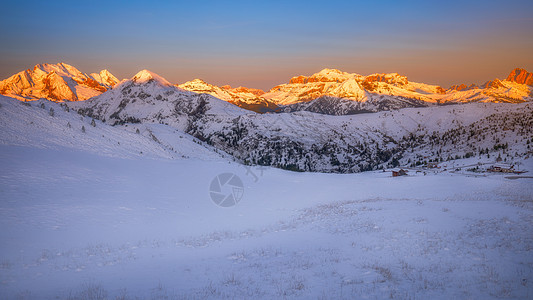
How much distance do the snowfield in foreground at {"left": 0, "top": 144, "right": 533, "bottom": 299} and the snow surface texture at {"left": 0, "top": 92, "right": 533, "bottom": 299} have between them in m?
0.07

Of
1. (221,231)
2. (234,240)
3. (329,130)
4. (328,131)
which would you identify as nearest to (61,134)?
(221,231)

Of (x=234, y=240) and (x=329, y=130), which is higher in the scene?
(x=329, y=130)

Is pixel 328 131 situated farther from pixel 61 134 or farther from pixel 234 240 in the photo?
pixel 234 240

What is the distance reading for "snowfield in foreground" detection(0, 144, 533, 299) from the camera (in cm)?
909

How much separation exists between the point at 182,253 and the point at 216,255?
1587mm

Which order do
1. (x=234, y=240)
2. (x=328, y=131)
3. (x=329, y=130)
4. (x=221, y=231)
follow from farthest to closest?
(x=329, y=130)
(x=328, y=131)
(x=221, y=231)
(x=234, y=240)

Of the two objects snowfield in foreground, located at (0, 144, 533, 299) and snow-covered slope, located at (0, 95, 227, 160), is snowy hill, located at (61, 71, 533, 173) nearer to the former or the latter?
snow-covered slope, located at (0, 95, 227, 160)

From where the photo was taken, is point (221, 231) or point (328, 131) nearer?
point (221, 231)

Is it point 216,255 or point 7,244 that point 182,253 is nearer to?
point 216,255

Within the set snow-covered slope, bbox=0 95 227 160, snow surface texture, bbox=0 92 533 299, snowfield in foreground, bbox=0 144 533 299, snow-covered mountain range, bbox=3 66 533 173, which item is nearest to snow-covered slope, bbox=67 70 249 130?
snow-covered mountain range, bbox=3 66 533 173

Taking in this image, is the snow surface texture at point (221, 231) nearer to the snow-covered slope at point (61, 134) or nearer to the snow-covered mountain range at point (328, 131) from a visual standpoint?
the snow-covered slope at point (61, 134)

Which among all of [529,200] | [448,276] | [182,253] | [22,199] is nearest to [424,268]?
[448,276]

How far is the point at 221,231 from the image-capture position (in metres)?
17.0

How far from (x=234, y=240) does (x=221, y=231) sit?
195cm
